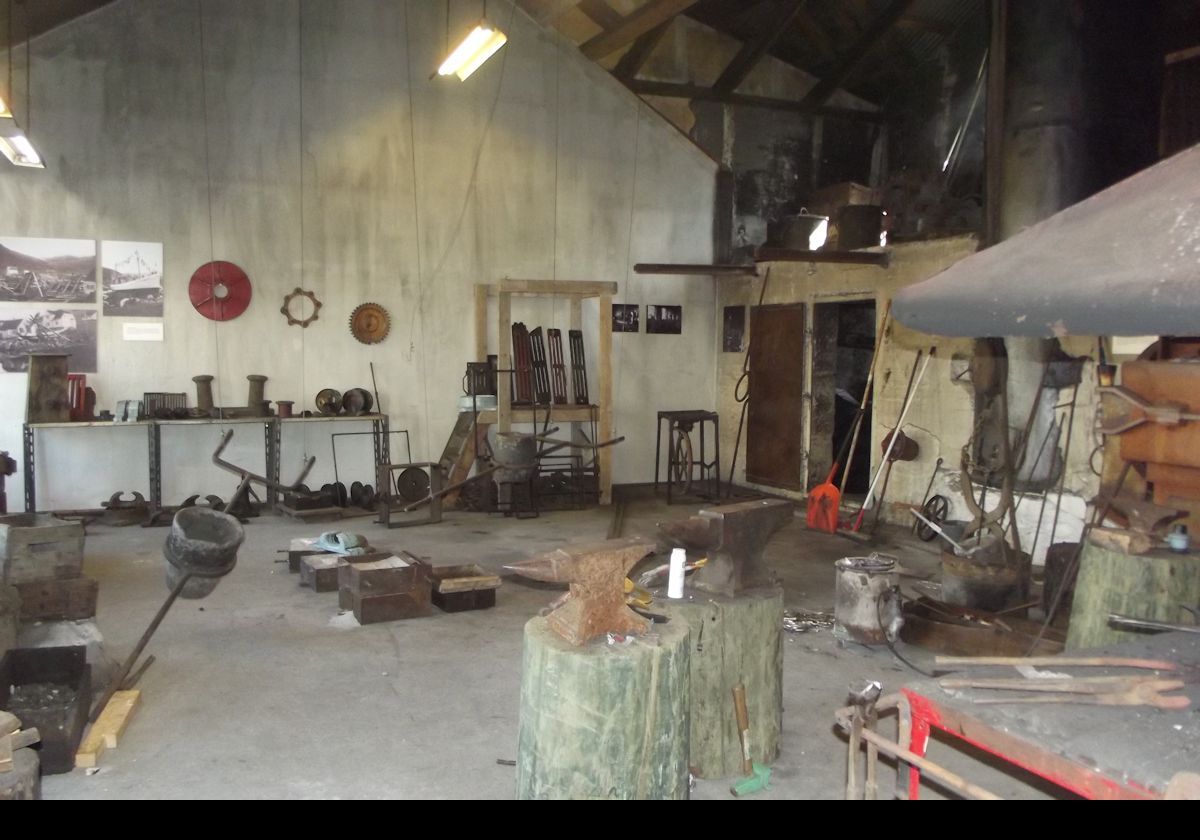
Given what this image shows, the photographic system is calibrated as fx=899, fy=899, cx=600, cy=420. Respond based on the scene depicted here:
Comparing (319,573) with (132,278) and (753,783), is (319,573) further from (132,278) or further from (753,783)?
(132,278)

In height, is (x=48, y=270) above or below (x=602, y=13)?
below

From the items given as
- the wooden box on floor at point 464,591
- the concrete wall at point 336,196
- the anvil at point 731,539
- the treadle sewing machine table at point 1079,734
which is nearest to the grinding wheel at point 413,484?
the concrete wall at point 336,196

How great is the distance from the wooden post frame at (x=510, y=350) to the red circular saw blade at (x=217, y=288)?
229 centimetres

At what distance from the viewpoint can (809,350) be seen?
9.05 meters

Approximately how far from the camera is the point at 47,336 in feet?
26.5

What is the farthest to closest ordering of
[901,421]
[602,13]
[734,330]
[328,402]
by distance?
[734,330], [602,13], [328,402], [901,421]

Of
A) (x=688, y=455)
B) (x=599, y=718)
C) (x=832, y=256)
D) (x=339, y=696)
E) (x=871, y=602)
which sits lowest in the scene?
(x=339, y=696)

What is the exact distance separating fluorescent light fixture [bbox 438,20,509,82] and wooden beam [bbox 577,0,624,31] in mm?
2175

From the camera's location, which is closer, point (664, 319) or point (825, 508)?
point (825, 508)

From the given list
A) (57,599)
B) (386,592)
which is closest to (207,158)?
(57,599)

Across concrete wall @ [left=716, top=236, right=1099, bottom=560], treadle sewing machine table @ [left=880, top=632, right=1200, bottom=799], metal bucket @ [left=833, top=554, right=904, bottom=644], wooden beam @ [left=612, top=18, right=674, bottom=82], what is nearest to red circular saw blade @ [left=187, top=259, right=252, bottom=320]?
wooden beam @ [left=612, top=18, right=674, bottom=82]

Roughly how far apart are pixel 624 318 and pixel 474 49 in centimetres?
364
